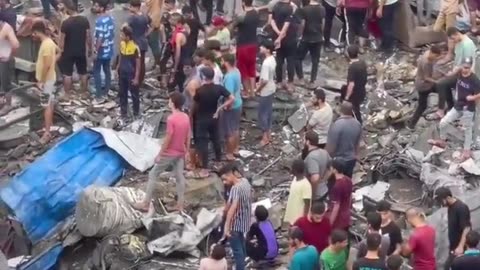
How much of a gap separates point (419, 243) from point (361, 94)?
4279 mm

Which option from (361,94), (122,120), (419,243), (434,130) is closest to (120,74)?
(122,120)

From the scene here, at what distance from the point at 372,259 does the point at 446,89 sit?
5396 millimetres

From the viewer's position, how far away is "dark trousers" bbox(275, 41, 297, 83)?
17.9m

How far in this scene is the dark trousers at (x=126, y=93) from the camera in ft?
56.1

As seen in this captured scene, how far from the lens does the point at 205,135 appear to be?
15.6 meters

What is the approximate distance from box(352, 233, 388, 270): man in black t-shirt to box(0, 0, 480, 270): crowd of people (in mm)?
15

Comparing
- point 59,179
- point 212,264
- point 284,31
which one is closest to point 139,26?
point 284,31

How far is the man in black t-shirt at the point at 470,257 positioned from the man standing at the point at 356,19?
26.8ft

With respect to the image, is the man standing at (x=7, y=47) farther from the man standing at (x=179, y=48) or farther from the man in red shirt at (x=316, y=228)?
the man in red shirt at (x=316, y=228)

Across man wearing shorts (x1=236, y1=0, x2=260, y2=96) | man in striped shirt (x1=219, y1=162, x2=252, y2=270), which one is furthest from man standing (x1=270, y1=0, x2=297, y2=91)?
man in striped shirt (x1=219, y1=162, x2=252, y2=270)

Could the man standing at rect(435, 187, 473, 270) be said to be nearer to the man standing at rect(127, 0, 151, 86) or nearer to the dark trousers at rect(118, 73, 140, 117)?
the dark trousers at rect(118, 73, 140, 117)

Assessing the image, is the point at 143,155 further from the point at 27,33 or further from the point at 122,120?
the point at 27,33

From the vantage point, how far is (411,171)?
15625 millimetres

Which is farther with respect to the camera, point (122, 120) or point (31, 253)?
point (122, 120)
